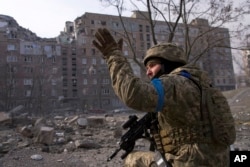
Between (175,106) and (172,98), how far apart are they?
7 centimetres

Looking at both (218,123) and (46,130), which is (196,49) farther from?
(218,123)

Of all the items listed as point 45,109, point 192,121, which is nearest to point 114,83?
point 192,121

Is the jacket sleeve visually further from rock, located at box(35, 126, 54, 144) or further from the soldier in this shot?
rock, located at box(35, 126, 54, 144)

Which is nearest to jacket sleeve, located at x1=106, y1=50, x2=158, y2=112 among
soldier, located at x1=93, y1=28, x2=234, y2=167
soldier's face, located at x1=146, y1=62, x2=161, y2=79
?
soldier, located at x1=93, y1=28, x2=234, y2=167

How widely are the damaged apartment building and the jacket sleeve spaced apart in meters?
47.8

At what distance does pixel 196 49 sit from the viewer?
15.8 metres

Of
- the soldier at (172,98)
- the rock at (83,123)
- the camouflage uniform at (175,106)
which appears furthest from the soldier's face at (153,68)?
the rock at (83,123)

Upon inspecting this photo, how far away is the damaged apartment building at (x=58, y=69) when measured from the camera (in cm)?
5106

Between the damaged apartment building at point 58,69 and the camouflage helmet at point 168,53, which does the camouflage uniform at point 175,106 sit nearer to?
the camouflage helmet at point 168,53

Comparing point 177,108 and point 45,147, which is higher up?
point 177,108

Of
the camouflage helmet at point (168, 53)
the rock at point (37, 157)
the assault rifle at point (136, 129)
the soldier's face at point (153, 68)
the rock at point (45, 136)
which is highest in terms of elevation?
the camouflage helmet at point (168, 53)

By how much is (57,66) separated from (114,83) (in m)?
56.7

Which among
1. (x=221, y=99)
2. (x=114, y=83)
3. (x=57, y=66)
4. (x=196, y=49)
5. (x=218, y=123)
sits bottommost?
(x=218, y=123)

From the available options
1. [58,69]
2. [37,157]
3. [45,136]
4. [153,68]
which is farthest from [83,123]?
[58,69]
